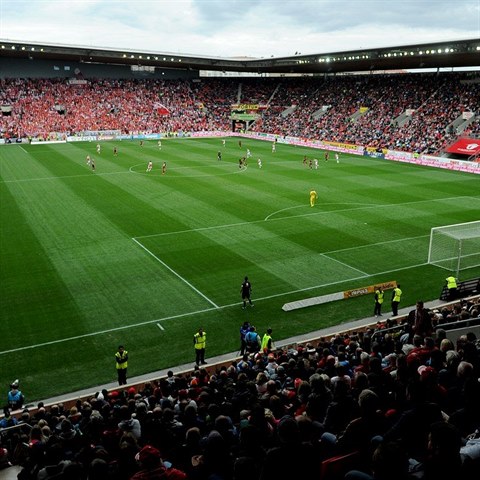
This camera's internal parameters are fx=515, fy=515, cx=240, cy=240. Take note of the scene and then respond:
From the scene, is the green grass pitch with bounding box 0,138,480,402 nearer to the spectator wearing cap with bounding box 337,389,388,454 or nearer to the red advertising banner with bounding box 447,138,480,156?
the red advertising banner with bounding box 447,138,480,156

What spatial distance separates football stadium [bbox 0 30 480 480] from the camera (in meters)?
5.27

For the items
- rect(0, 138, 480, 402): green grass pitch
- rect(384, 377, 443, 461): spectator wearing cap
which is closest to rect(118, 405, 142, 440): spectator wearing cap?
rect(384, 377, 443, 461): spectator wearing cap

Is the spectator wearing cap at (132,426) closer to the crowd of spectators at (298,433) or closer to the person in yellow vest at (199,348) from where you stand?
the crowd of spectators at (298,433)

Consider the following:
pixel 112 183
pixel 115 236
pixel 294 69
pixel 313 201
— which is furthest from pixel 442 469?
pixel 294 69

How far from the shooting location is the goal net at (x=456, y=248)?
2400 cm

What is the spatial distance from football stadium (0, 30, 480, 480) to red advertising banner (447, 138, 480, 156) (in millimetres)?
449

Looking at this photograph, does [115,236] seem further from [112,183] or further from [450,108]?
[450,108]

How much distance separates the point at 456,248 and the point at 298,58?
2262 inches

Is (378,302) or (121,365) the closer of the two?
(121,365)

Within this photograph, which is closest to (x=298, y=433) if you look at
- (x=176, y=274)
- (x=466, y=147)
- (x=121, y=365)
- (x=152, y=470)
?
(x=152, y=470)

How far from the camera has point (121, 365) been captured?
47.2ft

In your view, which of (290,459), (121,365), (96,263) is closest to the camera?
(290,459)

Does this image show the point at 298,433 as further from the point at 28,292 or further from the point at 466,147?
the point at 466,147

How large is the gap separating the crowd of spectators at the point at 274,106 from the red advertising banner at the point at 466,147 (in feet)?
5.26
